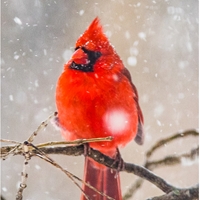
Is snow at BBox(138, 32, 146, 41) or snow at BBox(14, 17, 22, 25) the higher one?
snow at BBox(14, 17, 22, 25)

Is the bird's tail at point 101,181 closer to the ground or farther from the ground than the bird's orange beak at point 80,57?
closer to the ground

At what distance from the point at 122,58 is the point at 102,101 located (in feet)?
0.44

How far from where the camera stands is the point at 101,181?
1.02 meters

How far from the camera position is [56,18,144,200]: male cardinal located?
1.00 meters

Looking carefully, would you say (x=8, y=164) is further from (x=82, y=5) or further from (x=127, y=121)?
(x=82, y=5)

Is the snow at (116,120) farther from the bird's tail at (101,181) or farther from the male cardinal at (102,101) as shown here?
the bird's tail at (101,181)

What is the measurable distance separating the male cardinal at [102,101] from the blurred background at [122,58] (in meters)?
0.03

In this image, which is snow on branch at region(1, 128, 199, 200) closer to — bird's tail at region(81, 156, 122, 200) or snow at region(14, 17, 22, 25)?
bird's tail at region(81, 156, 122, 200)

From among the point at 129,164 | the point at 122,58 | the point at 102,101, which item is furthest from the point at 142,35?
the point at 129,164

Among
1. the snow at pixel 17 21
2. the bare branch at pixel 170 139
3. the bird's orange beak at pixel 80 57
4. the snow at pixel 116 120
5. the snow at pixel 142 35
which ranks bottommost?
the bare branch at pixel 170 139

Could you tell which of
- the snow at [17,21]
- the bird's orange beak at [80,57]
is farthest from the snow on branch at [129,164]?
the snow at [17,21]

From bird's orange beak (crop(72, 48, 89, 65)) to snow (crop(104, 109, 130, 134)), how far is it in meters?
0.15

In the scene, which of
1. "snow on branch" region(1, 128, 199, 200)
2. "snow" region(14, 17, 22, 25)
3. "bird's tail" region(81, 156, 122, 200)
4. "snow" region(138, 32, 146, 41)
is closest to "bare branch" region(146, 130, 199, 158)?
"snow on branch" region(1, 128, 199, 200)

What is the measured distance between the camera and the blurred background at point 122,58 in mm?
977
